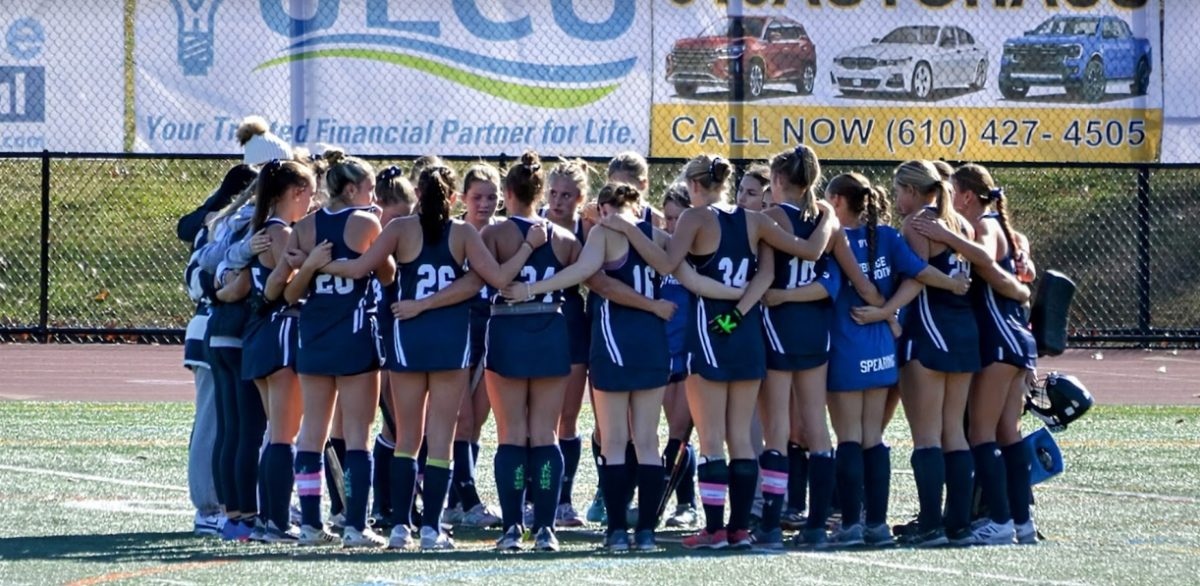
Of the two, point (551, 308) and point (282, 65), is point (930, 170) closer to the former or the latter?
point (551, 308)

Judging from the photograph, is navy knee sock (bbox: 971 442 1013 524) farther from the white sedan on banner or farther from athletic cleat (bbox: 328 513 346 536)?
the white sedan on banner

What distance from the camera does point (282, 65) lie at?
1925 centimetres

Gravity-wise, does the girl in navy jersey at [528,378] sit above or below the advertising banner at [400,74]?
below

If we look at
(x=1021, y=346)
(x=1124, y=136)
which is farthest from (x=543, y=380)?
(x=1124, y=136)

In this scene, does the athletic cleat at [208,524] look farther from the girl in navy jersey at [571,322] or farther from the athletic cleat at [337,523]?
the girl in navy jersey at [571,322]

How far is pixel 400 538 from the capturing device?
339 inches

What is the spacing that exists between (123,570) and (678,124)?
12.3 m

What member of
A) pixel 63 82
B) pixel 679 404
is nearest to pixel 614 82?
pixel 63 82

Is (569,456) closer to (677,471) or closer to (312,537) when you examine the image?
(677,471)

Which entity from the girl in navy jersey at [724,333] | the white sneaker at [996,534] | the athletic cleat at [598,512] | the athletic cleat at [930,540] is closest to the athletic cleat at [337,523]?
the athletic cleat at [598,512]

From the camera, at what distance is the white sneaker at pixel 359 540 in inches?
341

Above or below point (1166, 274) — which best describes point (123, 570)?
below

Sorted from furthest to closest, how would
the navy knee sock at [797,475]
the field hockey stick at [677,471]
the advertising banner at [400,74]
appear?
the advertising banner at [400,74] → the navy knee sock at [797,475] → the field hockey stick at [677,471]

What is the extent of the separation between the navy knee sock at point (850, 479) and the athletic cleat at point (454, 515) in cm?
208
